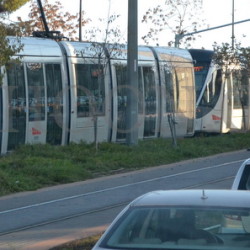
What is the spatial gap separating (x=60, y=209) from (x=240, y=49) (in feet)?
64.4

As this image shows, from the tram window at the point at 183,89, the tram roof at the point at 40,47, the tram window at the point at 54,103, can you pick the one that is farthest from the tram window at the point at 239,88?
the tram window at the point at 54,103

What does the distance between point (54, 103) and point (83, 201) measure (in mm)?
8153

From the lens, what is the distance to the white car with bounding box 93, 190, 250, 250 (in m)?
5.81

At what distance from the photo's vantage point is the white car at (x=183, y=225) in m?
5.81

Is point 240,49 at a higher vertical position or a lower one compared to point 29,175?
higher

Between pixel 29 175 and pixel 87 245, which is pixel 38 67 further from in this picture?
pixel 87 245

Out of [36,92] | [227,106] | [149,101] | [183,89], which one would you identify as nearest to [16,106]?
[36,92]

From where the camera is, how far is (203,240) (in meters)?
Result: 5.83

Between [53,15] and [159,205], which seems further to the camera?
[53,15]

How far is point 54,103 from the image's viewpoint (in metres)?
22.9

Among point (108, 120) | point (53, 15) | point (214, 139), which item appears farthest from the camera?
point (53, 15)

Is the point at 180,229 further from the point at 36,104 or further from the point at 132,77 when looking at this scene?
the point at 132,77

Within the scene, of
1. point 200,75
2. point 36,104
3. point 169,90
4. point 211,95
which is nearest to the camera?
point 36,104

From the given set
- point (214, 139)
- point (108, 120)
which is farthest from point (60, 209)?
point (214, 139)
